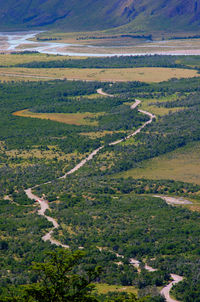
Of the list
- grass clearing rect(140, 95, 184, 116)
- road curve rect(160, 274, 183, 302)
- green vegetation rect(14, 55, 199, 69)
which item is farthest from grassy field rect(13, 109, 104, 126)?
road curve rect(160, 274, 183, 302)

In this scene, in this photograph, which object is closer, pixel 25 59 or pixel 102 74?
pixel 102 74

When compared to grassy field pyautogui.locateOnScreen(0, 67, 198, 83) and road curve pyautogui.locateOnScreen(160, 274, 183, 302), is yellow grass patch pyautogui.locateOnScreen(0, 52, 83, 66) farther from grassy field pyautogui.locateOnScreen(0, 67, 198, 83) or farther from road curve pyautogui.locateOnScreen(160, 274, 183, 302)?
road curve pyautogui.locateOnScreen(160, 274, 183, 302)

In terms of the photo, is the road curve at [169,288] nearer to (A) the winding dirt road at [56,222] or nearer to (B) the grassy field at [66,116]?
(A) the winding dirt road at [56,222]

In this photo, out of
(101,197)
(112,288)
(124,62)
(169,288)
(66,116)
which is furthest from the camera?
(124,62)

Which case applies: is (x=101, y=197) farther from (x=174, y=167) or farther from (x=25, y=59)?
(x=25, y=59)

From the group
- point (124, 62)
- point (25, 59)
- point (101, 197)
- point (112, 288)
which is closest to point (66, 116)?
point (101, 197)

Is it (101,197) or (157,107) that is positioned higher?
(157,107)

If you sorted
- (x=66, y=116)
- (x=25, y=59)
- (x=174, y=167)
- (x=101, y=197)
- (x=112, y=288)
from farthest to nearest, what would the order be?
(x=25, y=59)
(x=66, y=116)
(x=174, y=167)
(x=101, y=197)
(x=112, y=288)
